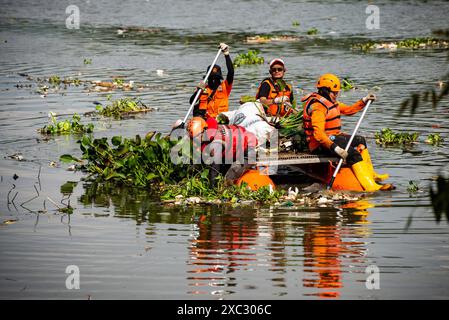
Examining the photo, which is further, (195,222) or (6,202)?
(6,202)

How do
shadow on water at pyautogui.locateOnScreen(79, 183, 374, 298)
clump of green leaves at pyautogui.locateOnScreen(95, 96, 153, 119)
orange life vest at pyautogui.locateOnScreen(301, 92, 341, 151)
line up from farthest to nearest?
clump of green leaves at pyautogui.locateOnScreen(95, 96, 153, 119), orange life vest at pyautogui.locateOnScreen(301, 92, 341, 151), shadow on water at pyautogui.locateOnScreen(79, 183, 374, 298)

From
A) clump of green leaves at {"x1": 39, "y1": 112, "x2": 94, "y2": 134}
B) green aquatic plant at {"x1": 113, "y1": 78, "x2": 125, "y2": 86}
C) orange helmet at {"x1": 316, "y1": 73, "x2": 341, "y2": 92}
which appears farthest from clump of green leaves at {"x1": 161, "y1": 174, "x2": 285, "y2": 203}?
green aquatic plant at {"x1": 113, "y1": 78, "x2": 125, "y2": 86}

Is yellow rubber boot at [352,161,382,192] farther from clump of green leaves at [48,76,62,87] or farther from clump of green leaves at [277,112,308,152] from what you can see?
clump of green leaves at [48,76,62,87]

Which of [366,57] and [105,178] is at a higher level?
[366,57]

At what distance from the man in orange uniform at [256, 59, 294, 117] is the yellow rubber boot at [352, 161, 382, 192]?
6.20ft

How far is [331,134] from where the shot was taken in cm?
1565

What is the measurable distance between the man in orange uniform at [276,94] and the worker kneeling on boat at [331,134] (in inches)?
51.5

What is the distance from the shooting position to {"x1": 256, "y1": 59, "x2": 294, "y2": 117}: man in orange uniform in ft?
55.2

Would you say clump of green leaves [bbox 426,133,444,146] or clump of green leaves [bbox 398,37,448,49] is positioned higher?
clump of green leaves [bbox 398,37,448,49]

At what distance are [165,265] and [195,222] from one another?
221cm

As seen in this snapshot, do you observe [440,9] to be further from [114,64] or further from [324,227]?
[324,227]

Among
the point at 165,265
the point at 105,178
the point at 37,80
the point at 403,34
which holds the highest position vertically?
the point at 403,34

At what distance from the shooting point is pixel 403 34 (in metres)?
35.8

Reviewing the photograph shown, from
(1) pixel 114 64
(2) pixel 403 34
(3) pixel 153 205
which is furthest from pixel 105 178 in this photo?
(2) pixel 403 34
